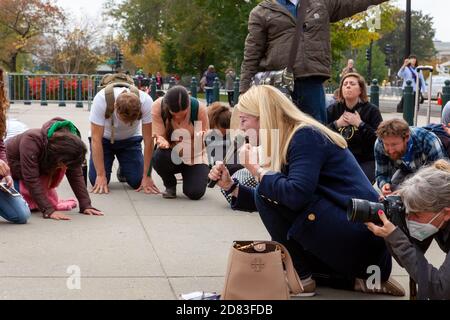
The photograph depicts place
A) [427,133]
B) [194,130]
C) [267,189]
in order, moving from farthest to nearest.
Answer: [194,130] → [427,133] → [267,189]

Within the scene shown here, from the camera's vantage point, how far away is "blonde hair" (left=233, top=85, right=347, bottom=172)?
462cm

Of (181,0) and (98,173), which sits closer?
(98,173)

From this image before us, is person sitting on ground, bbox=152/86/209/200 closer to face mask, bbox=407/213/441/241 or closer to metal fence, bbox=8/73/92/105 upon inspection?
face mask, bbox=407/213/441/241

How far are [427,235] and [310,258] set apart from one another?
1.00 metres

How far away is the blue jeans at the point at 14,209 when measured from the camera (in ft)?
21.9

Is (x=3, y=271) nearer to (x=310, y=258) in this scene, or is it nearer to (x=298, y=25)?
(x=310, y=258)

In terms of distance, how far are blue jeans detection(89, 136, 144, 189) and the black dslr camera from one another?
5217 millimetres

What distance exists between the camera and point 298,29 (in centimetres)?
711

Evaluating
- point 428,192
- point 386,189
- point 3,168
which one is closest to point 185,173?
point 3,168

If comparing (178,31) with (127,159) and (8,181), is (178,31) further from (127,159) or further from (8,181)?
(8,181)

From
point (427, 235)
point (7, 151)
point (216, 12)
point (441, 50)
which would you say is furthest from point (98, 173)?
point (441, 50)

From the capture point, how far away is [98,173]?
28.2ft

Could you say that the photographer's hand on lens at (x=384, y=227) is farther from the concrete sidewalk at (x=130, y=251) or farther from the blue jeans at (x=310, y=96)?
the blue jeans at (x=310, y=96)

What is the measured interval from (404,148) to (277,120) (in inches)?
69.9
